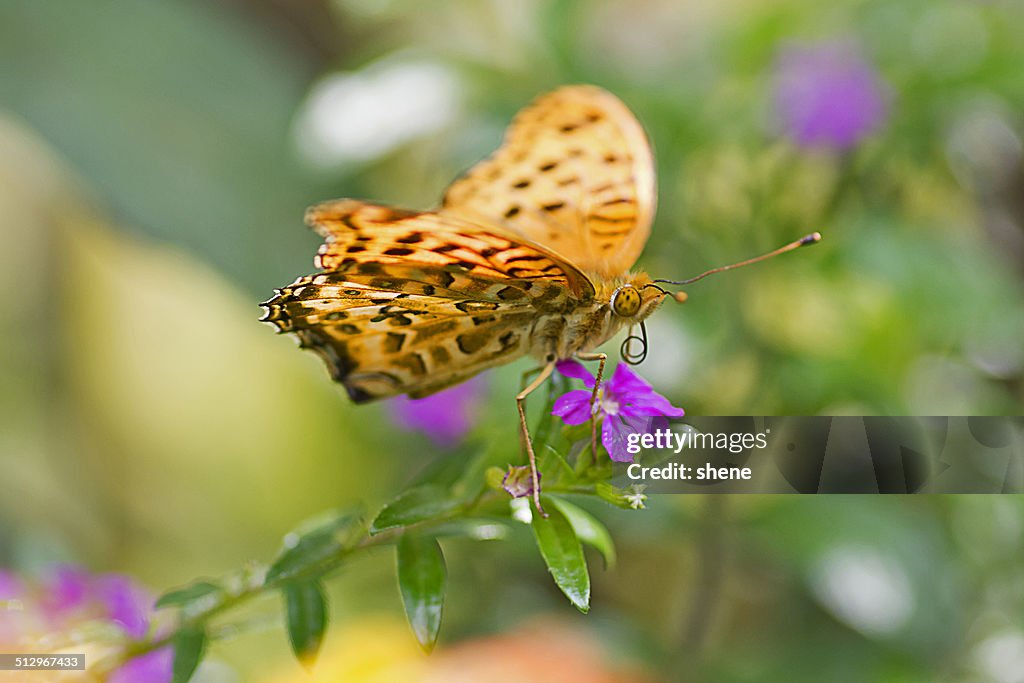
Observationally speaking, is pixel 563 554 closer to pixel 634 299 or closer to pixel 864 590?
pixel 634 299

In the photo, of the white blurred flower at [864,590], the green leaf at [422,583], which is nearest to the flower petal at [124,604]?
the green leaf at [422,583]

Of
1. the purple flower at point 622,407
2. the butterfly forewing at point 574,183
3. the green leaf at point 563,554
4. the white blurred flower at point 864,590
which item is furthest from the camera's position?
the white blurred flower at point 864,590

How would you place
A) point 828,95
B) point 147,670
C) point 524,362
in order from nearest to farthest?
point 147,670 < point 524,362 < point 828,95

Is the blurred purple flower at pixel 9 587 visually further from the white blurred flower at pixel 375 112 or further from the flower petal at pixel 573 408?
the white blurred flower at pixel 375 112

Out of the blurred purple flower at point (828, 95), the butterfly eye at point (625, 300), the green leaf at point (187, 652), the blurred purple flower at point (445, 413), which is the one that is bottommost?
the green leaf at point (187, 652)

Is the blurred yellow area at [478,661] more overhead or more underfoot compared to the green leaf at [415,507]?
more overhead

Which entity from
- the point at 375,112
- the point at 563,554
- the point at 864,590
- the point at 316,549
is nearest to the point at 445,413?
the point at 375,112

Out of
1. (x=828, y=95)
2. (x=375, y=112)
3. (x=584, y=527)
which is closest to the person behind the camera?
(x=584, y=527)

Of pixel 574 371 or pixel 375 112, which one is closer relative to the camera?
pixel 574 371
